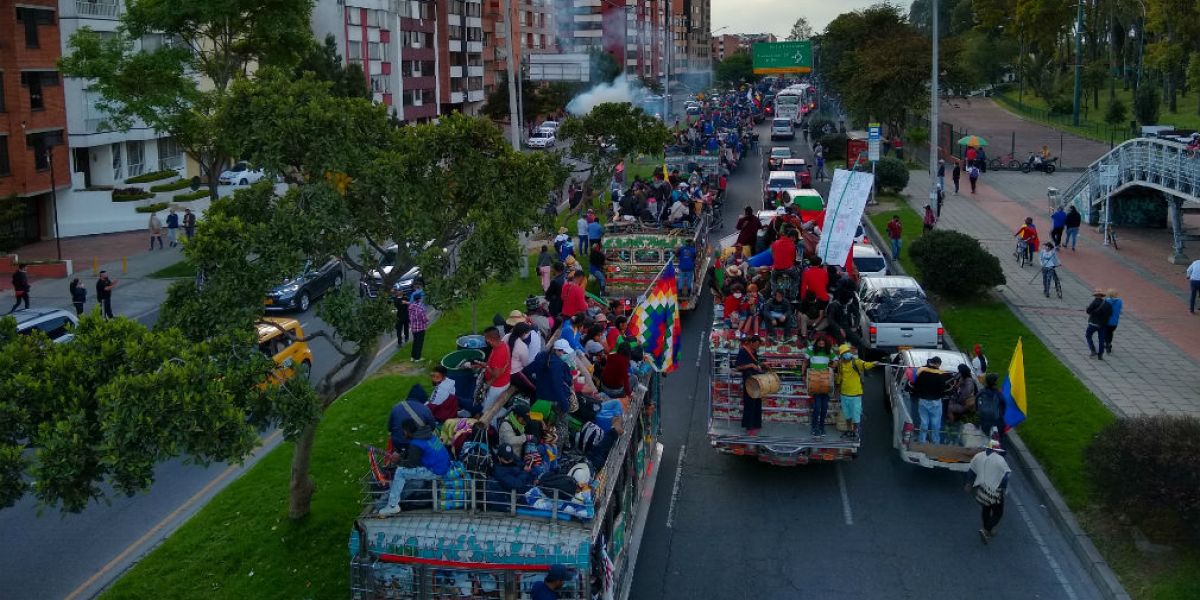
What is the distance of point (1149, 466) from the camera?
44.4 ft

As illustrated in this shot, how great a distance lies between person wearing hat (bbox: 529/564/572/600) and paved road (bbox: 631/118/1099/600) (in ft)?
11.7

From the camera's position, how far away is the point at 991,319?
84.6 ft

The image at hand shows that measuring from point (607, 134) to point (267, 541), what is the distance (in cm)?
2766

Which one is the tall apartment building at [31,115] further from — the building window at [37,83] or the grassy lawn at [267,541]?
the grassy lawn at [267,541]

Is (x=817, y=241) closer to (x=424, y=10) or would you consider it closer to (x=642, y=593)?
(x=642, y=593)

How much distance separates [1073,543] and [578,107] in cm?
7546

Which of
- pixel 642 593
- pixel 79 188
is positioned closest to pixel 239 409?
pixel 642 593

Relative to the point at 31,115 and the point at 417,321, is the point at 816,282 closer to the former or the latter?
the point at 417,321

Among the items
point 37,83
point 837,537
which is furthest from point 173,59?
point 837,537

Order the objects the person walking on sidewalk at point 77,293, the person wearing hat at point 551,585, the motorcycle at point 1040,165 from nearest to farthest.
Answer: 1. the person wearing hat at point 551,585
2. the person walking on sidewalk at point 77,293
3. the motorcycle at point 1040,165

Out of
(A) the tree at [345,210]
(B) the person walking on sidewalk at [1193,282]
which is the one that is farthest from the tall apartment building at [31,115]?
(B) the person walking on sidewalk at [1193,282]

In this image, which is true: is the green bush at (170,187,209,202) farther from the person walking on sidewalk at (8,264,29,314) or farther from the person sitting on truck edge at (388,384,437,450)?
the person sitting on truck edge at (388,384,437,450)

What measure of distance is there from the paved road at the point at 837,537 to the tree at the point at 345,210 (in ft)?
14.7

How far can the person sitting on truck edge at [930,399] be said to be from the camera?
1584 centimetres
